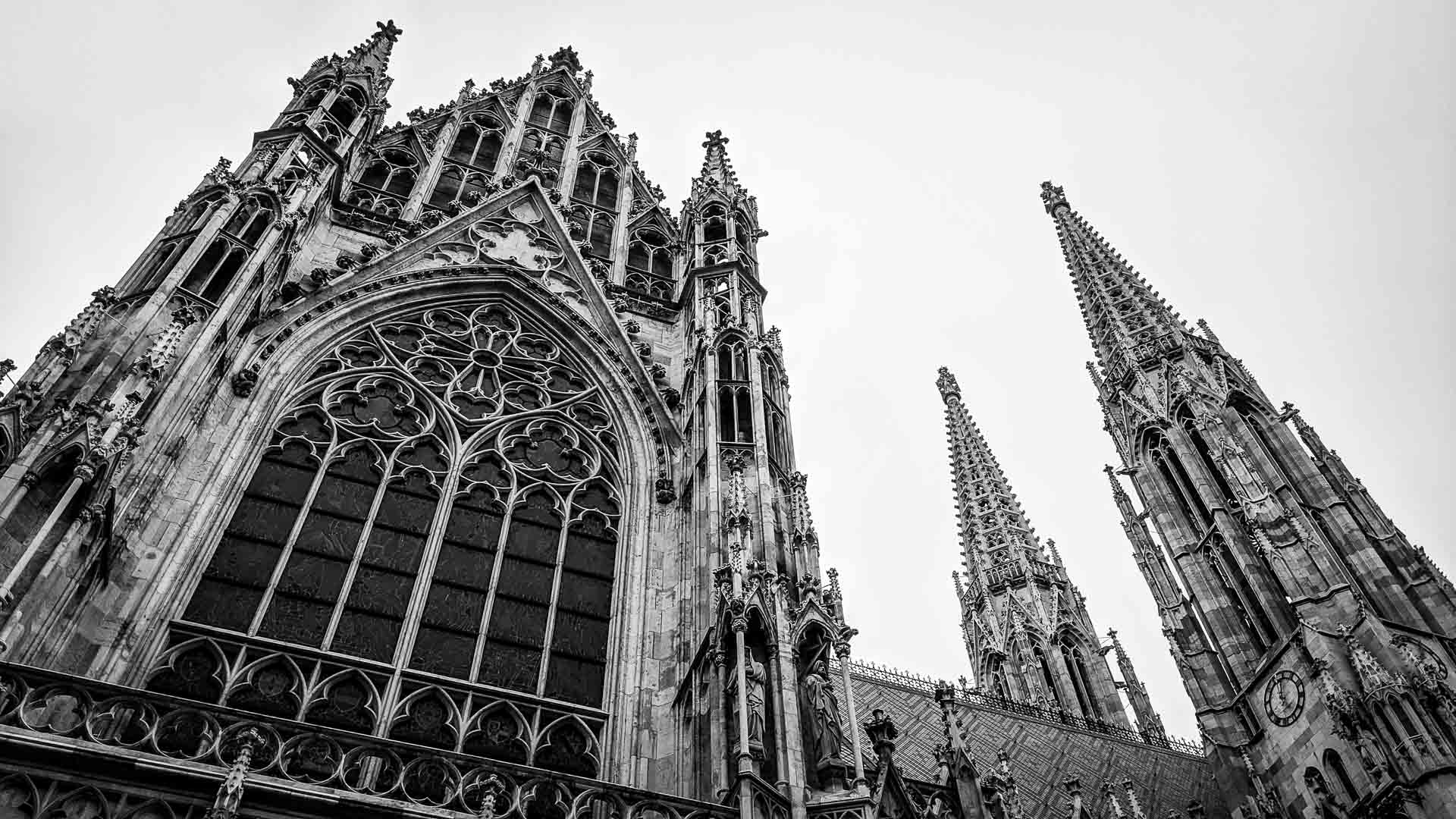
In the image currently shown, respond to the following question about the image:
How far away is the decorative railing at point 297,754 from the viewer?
8.04 m

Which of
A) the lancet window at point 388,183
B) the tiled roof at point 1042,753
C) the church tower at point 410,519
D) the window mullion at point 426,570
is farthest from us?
the tiled roof at point 1042,753

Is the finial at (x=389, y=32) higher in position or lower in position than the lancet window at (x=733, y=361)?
higher

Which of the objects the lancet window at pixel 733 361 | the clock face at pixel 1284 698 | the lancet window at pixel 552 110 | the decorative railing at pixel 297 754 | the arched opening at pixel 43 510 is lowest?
the decorative railing at pixel 297 754

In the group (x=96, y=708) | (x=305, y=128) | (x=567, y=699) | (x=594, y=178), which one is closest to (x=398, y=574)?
(x=567, y=699)

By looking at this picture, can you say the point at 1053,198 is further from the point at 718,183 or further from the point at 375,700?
the point at 375,700

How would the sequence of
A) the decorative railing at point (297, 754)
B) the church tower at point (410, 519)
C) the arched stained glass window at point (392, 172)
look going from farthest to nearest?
the arched stained glass window at point (392, 172), the church tower at point (410, 519), the decorative railing at point (297, 754)

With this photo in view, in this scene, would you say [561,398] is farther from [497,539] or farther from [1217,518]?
[1217,518]

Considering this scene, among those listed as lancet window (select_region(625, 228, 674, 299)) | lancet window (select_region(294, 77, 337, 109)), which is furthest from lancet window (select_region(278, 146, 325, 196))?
lancet window (select_region(625, 228, 674, 299))

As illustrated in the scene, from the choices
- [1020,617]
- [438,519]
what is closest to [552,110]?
[438,519]

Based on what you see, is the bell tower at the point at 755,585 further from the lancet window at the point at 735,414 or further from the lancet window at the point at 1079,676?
the lancet window at the point at 1079,676

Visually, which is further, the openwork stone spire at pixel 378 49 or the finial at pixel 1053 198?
the finial at pixel 1053 198

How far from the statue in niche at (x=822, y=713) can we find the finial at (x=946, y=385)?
3572cm

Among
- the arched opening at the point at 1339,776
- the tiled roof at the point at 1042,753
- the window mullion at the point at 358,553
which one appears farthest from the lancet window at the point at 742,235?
the arched opening at the point at 1339,776

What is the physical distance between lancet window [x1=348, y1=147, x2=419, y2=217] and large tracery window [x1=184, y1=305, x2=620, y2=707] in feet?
9.45
